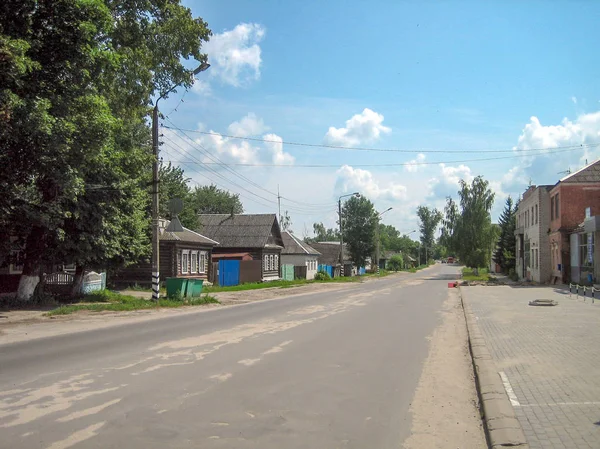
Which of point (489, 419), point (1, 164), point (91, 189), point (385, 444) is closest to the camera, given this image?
point (385, 444)

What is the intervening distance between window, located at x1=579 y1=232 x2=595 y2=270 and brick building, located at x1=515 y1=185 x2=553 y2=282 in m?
7.44

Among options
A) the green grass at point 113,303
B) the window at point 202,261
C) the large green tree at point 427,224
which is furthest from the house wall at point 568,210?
the large green tree at point 427,224

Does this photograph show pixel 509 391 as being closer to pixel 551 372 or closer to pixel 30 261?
pixel 551 372

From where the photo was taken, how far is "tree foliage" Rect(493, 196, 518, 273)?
6694 centimetres

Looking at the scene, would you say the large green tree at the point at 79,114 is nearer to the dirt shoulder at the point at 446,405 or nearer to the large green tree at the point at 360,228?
the dirt shoulder at the point at 446,405

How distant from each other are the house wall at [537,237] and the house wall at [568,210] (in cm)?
337

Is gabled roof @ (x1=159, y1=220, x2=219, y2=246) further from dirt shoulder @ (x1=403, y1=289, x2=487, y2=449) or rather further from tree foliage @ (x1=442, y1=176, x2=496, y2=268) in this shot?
tree foliage @ (x1=442, y1=176, x2=496, y2=268)

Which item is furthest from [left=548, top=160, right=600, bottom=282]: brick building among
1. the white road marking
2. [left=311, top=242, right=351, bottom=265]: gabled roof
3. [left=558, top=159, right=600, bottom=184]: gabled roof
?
[left=311, top=242, right=351, bottom=265]: gabled roof

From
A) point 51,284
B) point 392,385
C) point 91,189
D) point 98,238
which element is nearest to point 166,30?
point 91,189

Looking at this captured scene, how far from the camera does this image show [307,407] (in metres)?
6.70

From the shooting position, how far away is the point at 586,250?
112ft

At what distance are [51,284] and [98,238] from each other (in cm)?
743

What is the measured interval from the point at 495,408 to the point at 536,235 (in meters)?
41.6

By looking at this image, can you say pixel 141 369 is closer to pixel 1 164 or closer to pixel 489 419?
pixel 489 419
